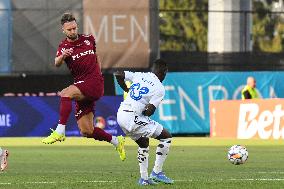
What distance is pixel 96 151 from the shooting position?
78.8ft

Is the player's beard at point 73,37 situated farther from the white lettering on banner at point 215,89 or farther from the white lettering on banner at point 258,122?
the white lettering on banner at point 215,89

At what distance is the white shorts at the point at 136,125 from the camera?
14.1 meters

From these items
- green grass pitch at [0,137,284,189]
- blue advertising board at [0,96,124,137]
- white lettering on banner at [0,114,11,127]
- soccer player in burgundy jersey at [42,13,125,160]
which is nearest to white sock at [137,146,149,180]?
green grass pitch at [0,137,284,189]

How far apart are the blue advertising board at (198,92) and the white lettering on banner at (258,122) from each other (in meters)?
2.84

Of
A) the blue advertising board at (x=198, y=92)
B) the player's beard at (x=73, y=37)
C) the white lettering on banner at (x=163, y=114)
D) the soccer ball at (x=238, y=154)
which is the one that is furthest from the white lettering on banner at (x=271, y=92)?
the player's beard at (x=73, y=37)

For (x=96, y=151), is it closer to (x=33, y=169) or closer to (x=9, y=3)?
(x=33, y=169)

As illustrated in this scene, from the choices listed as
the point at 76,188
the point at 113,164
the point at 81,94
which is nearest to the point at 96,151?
the point at 113,164

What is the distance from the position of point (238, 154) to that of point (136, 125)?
3973 millimetres

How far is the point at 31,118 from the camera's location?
32.3m

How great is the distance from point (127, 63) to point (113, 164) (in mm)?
13724

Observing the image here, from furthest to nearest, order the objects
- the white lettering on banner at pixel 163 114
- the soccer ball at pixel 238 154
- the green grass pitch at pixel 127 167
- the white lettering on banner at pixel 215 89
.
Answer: the white lettering on banner at pixel 215 89 < the white lettering on banner at pixel 163 114 < the soccer ball at pixel 238 154 < the green grass pitch at pixel 127 167

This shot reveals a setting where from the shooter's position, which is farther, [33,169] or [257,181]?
[33,169]

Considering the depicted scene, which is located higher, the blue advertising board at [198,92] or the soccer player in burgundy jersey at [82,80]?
the soccer player in burgundy jersey at [82,80]

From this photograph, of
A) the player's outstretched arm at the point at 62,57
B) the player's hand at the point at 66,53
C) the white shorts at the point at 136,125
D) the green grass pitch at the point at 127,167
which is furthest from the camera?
the player's hand at the point at 66,53
